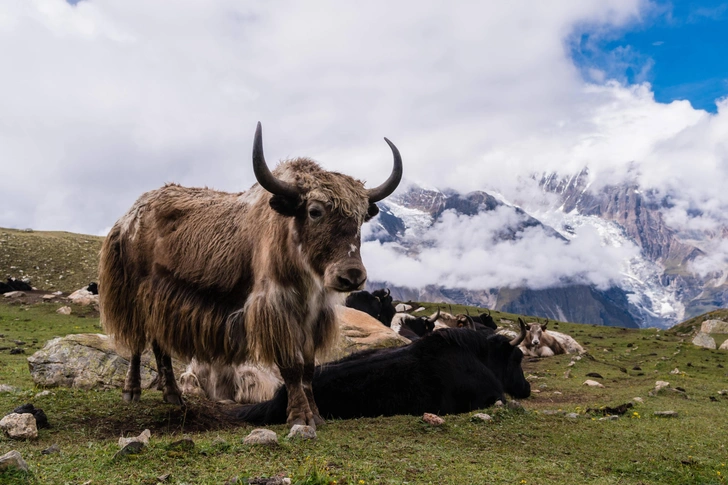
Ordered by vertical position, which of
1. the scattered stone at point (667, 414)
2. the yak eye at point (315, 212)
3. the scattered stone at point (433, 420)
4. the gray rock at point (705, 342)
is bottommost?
the scattered stone at point (433, 420)

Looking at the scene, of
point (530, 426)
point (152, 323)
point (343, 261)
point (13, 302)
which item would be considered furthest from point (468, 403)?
point (13, 302)

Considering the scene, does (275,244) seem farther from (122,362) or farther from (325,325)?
(122,362)

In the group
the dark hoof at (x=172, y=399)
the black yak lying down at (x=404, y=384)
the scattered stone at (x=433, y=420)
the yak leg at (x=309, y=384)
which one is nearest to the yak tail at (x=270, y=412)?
the black yak lying down at (x=404, y=384)

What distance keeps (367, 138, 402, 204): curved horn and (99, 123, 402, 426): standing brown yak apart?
0.06 feet

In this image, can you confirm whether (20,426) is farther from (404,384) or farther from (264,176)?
(404,384)

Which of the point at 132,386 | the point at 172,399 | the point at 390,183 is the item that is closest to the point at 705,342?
the point at 390,183

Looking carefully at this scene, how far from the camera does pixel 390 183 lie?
23.3 ft

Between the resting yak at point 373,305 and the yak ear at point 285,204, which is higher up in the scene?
the yak ear at point 285,204

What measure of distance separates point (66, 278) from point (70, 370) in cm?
2823

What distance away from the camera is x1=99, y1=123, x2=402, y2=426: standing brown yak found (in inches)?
245

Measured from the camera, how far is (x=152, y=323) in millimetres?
7367

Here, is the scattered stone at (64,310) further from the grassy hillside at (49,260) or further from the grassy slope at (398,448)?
the grassy slope at (398,448)

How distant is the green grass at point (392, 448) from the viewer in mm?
3951

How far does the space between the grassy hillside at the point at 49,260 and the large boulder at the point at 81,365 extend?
25.2 metres
